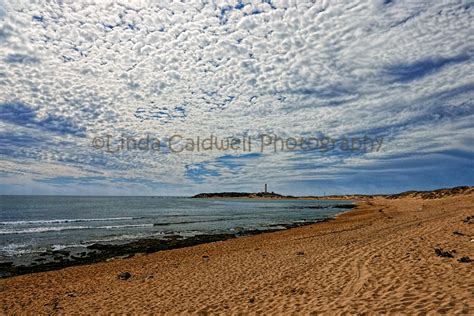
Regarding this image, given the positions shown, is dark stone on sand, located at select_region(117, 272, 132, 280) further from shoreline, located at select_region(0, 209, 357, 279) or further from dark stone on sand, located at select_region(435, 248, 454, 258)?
dark stone on sand, located at select_region(435, 248, 454, 258)

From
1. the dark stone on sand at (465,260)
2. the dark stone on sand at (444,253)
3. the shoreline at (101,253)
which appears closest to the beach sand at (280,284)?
the dark stone on sand at (444,253)

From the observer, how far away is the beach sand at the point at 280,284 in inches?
328

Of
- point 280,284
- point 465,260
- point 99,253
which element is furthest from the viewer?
point 99,253

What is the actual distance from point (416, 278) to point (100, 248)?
74.9ft

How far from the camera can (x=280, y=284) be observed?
11.4m

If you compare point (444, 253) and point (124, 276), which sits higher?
point (444, 253)

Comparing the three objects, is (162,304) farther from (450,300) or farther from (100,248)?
(100,248)

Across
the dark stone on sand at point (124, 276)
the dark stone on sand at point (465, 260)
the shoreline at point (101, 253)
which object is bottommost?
the shoreline at point (101, 253)

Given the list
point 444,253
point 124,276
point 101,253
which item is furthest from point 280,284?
point 101,253

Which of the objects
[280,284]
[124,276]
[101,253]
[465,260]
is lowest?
[101,253]

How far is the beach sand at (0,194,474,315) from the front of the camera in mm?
8320

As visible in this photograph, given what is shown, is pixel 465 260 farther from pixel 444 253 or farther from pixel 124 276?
pixel 124 276

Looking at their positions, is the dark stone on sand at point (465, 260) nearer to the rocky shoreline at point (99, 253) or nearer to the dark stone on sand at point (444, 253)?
the dark stone on sand at point (444, 253)

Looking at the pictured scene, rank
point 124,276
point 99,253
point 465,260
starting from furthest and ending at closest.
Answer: point 99,253 → point 124,276 → point 465,260
